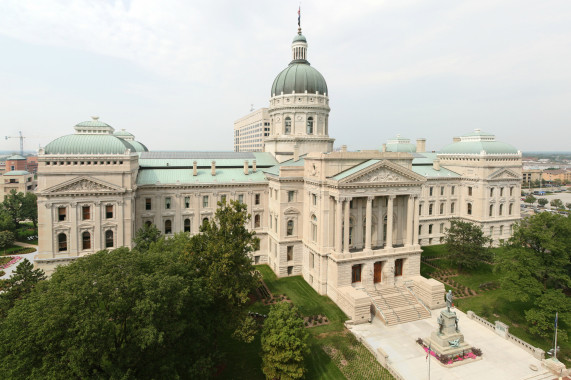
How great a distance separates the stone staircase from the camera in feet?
133

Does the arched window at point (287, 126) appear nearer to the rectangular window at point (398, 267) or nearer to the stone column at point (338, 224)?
the stone column at point (338, 224)

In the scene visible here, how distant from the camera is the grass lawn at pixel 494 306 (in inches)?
1413

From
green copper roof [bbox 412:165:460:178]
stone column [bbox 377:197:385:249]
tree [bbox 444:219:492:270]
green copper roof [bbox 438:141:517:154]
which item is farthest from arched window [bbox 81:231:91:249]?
green copper roof [bbox 438:141:517:154]

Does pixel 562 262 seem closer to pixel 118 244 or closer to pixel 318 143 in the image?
pixel 318 143

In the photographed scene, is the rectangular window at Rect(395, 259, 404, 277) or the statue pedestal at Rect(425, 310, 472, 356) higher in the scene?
the rectangular window at Rect(395, 259, 404, 277)

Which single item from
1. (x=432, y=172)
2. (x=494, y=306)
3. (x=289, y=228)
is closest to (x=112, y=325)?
(x=289, y=228)

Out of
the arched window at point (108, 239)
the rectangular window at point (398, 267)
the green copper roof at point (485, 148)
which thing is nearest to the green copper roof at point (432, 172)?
the green copper roof at point (485, 148)

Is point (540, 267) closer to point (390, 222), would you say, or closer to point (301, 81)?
point (390, 222)

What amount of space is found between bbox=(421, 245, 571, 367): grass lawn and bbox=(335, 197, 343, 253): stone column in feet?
55.7

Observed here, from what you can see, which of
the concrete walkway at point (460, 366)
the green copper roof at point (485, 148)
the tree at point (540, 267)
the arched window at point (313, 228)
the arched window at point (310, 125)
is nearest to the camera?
the concrete walkway at point (460, 366)

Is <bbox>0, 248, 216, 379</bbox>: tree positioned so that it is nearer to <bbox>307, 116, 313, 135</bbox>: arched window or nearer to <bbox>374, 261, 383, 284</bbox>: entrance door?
<bbox>374, 261, 383, 284</bbox>: entrance door

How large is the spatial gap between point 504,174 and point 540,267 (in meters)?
37.0

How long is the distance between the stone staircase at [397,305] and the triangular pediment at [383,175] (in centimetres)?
1447

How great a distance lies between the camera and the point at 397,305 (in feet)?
139
